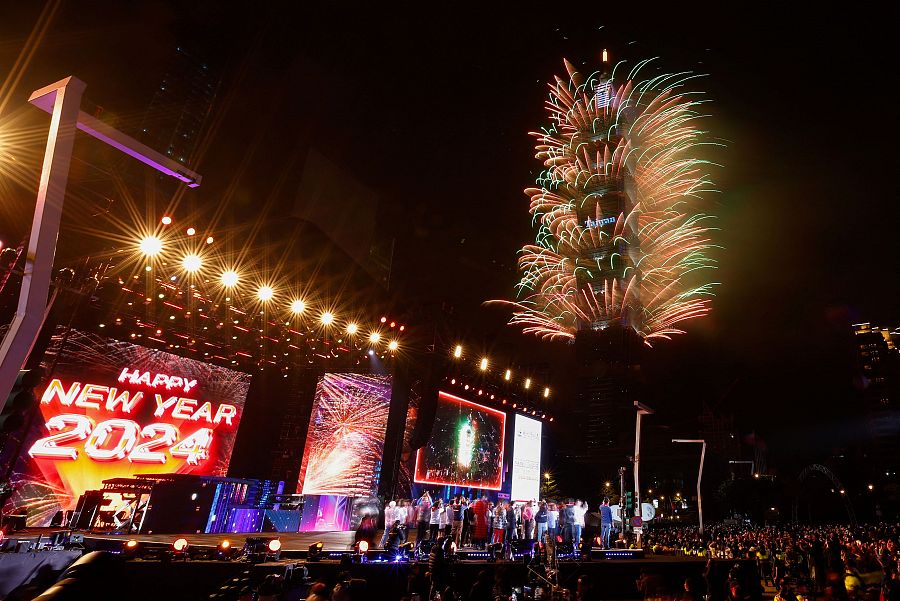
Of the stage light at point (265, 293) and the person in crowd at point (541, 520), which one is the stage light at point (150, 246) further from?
the person in crowd at point (541, 520)

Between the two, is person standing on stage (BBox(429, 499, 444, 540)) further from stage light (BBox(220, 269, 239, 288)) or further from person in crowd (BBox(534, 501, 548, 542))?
stage light (BBox(220, 269, 239, 288))

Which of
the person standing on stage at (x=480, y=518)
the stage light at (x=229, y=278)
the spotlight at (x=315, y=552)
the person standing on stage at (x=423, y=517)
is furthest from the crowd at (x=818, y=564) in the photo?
the stage light at (x=229, y=278)

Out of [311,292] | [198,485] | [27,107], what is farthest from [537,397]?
[27,107]

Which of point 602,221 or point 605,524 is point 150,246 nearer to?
point 602,221

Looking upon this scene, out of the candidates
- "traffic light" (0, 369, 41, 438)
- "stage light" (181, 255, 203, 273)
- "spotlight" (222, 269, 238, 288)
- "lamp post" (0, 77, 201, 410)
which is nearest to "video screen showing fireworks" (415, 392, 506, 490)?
"spotlight" (222, 269, 238, 288)

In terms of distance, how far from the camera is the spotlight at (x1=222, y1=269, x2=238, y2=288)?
16766mm

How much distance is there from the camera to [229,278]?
16.9 meters

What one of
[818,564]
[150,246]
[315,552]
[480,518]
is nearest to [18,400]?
[315,552]

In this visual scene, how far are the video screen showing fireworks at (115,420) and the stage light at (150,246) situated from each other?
398 centimetres

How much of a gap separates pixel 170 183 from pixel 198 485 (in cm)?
1057

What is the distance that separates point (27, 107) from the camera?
11.1 meters

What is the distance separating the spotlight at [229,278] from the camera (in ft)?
55.0

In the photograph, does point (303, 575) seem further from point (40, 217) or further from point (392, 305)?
point (392, 305)

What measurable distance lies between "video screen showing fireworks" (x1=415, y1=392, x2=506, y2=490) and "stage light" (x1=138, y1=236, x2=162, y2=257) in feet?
50.2
